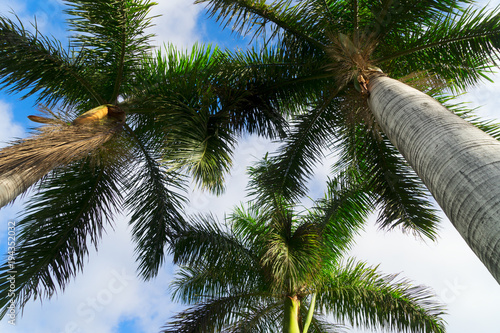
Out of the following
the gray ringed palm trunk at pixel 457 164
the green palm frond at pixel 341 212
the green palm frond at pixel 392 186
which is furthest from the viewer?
the green palm frond at pixel 341 212

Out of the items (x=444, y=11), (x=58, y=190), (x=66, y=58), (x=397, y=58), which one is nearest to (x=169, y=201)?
(x=58, y=190)

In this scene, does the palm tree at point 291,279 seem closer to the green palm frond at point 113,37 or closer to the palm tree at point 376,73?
the palm tree at point 376,73

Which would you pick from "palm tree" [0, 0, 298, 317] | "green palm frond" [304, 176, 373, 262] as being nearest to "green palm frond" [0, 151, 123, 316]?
"palm tree" [0, 0, 298, 317]

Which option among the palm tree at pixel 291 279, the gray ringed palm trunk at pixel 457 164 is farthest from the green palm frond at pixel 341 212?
the gray ringed palm trunk at pixel 457 164

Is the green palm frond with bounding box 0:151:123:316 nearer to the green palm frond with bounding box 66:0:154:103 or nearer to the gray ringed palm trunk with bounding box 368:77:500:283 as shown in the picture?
the green palm frond with bounding box 66:0:154:103

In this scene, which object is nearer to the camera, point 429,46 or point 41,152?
point 41,152

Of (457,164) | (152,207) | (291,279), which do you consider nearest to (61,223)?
(152,207)

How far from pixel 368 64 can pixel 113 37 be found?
446 cm

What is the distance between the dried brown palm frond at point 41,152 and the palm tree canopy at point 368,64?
3120 millimetres

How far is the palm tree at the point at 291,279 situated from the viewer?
6.80m

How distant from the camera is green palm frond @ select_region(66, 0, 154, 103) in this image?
6.41 meters

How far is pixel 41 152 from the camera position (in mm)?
4520

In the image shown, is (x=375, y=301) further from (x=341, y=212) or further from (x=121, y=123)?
(x=121, y=123)

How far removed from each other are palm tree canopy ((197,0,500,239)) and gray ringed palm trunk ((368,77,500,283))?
204 centimetres
